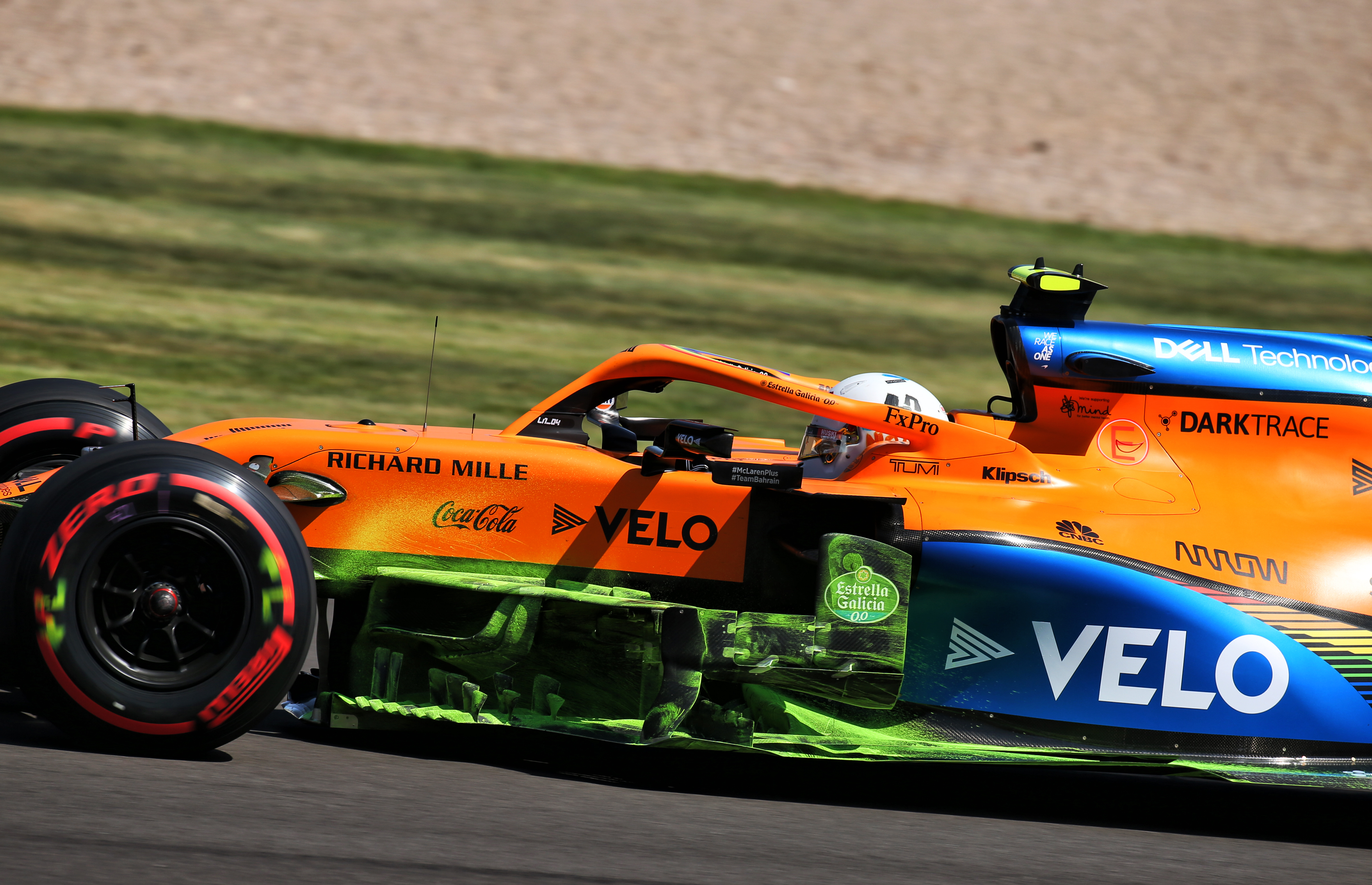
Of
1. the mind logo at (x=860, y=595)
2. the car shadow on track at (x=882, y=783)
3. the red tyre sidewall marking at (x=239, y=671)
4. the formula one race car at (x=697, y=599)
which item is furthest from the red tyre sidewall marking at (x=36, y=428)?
the mind logo at (x=860, y=595)

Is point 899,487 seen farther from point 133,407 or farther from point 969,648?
point 133,407

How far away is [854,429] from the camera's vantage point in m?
5.30

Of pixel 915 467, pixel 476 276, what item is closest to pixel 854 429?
pixel 915 467

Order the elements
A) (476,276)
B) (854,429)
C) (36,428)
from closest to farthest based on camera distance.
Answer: (854,429)
(36,428)
(476,276)

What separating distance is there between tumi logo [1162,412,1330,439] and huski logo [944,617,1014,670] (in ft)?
3.93

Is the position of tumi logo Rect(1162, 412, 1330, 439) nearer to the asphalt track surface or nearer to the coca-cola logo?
the asphalt track surface

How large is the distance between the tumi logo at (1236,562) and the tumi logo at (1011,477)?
491 millimetres

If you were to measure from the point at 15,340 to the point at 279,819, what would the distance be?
7833 millimetres

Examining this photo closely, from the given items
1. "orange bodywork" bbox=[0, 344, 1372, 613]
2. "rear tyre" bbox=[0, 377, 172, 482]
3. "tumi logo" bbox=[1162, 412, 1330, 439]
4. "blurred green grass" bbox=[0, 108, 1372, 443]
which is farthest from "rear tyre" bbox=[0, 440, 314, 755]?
"blurred green grass" bbox=[0, 108, 1372, 443]

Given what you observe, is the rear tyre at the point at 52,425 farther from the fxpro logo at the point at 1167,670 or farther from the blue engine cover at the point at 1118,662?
the fxpro logo at the point at 1167,670

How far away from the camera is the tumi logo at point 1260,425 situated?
5199 millimetres

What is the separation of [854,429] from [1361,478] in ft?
5.76

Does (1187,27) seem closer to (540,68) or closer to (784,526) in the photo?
(540,68)

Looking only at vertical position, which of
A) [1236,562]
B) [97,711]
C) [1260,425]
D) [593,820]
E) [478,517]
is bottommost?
[593,820]
